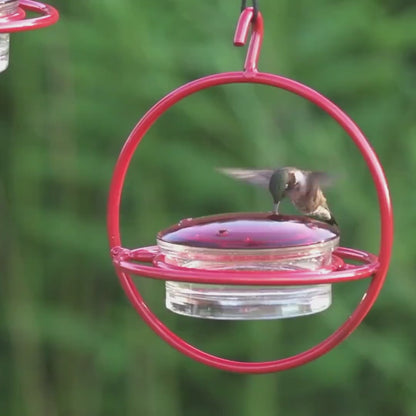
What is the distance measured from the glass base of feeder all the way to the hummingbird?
169 millimetres

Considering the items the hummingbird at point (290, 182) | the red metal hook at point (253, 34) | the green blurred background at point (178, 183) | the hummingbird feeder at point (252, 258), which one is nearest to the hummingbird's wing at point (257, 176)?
the hummingbird at point (290, 182)

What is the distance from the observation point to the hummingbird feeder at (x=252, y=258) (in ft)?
5.65

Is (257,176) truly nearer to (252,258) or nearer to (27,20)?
(252,258)

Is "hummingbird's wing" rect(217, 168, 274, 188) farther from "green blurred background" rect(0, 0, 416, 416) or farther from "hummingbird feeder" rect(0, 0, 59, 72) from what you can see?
"green blurred background" rect(0, 0, 416, 416)

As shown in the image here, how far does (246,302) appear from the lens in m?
1.88

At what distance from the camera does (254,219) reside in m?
1.87

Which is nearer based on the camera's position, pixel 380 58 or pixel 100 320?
pixel 380 58

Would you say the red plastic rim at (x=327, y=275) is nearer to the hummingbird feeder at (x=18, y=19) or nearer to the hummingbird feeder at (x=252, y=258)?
the hummingbird feeder at (x=252, y=258)

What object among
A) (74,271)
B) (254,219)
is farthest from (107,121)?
(254,219)

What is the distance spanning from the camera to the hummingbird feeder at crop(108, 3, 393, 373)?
5.65 ft

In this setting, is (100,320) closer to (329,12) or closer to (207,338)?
(207,338)

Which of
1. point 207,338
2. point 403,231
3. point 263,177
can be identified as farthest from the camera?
point 207,338

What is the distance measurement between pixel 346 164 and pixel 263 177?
1.39m

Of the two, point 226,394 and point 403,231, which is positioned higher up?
point 403,231
